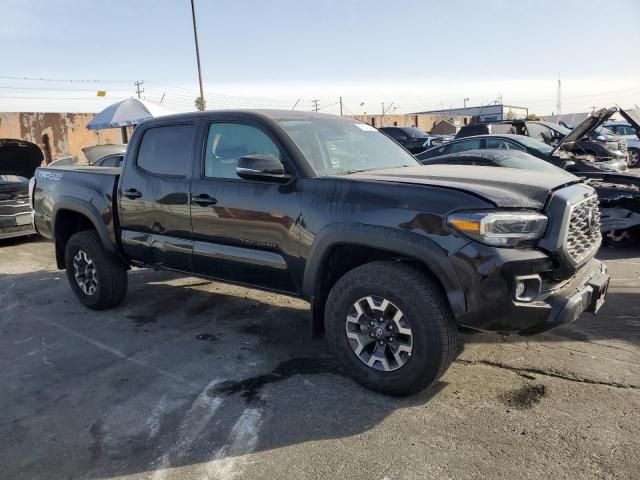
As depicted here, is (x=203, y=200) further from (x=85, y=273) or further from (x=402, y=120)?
(x=402, y=120)

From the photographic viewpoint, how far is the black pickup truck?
2.92 metres

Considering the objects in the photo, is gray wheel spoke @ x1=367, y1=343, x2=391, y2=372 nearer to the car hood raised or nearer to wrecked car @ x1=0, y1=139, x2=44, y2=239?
wrecked car @ x1=0, y1=139, x2=44, y2=239

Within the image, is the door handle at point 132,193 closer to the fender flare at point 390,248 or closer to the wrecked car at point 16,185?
the fender flare at point 390,248

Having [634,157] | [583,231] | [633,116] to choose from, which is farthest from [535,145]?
[634,157]

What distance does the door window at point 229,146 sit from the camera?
12.9 ft

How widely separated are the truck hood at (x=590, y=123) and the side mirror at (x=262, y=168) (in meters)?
5.59

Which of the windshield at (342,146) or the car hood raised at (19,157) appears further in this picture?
the car hood raised at (19,157)

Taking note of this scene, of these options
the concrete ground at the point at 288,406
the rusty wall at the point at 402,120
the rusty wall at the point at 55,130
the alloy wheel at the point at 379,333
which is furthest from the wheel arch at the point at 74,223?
the rusty wall at the point at 402,120

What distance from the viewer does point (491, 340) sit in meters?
4.18

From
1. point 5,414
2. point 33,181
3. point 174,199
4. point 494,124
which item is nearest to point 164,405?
point 5,414

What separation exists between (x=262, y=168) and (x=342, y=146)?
2.90 feet

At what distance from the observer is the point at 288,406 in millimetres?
3287

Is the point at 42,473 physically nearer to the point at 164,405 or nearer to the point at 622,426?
the point at 164,405

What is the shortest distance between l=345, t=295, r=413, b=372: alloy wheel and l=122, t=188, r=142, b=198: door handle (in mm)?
2401
